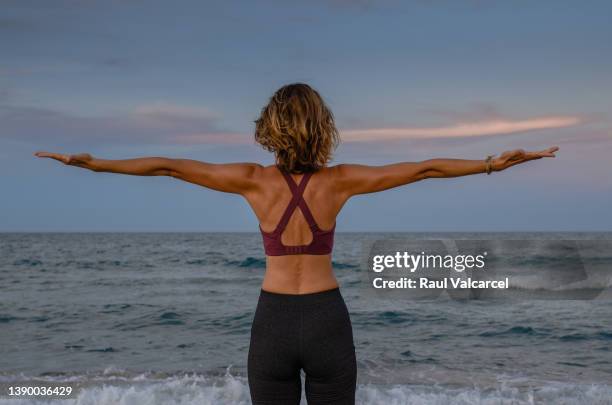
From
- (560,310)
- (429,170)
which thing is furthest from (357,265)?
(429,170)

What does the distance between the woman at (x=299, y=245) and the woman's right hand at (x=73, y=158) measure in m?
0.65

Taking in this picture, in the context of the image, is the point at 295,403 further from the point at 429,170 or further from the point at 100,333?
the point at 100,333

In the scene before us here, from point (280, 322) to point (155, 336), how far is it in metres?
11.8

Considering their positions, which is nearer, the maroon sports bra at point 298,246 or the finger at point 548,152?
the maroon sports bra at point 298,246

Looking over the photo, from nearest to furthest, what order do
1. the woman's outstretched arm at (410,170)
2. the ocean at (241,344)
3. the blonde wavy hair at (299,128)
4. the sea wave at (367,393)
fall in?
the blonde wavy hair at (299,128) → the woman's outstretched arm at (410,170) → the sea wave at (367,393) → the ocean at (241,344)

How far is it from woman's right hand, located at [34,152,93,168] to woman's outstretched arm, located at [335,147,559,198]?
120cm

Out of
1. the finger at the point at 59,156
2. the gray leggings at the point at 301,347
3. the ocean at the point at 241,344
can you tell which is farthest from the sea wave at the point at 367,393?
the finger at the point at 59,156

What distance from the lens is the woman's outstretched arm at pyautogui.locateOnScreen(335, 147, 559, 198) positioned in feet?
8.96

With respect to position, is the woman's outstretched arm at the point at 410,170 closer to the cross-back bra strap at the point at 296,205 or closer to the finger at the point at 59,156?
the cross-back bra strap at the point at 296,205

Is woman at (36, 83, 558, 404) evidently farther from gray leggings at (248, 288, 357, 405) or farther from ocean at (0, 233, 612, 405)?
ocean at (0, 233, 612, 405)

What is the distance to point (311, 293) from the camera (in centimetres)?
264

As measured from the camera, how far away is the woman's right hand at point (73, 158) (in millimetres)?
2910

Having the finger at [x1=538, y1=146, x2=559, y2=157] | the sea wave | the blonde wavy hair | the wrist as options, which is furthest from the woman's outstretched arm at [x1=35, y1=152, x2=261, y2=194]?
the sea wave

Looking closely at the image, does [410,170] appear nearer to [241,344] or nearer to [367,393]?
[367,393]
